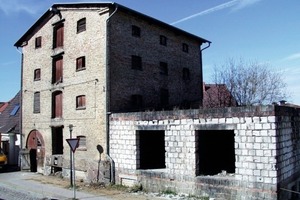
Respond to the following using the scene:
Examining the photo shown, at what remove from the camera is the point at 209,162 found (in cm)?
1688

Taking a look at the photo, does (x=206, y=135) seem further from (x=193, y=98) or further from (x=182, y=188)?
(x=193, y=98)

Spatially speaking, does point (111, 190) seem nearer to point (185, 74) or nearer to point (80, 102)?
point (80, 102)

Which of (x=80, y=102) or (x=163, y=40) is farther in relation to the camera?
(x=163, y=40)

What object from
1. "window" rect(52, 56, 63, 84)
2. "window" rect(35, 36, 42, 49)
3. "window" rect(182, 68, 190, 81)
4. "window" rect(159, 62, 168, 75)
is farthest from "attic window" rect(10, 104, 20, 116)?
"window" rect(182, 68, 190, 81)

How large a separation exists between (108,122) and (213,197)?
7.25 m

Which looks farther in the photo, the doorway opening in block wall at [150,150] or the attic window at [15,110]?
the attic window at [15,110]

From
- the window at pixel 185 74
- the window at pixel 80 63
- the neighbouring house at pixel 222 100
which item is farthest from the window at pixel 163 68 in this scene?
the neighbouring house at pixel 222 100

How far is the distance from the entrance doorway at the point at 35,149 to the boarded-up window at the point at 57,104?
2230mm

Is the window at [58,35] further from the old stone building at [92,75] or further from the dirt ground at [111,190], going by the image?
the dirt ground at [111,190]

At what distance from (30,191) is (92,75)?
7061mm

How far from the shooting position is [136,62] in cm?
2103

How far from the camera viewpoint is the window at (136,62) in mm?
20719

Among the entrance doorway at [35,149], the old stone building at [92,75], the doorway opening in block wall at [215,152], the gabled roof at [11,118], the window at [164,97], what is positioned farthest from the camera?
the gabled roof at [11,118]

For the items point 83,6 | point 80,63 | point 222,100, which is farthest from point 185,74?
point 83,6
